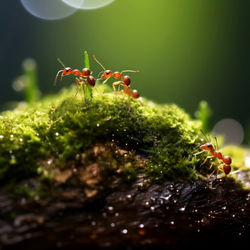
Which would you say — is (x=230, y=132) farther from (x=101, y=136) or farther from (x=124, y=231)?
(x=124, y=231)

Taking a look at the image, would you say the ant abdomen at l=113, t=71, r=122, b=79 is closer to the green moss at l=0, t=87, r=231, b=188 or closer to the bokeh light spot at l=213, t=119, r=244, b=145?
the green moss at l=0, t=87, r=231, b=188

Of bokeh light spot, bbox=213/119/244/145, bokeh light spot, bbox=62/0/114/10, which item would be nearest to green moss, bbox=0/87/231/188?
bokeh light spot, bbox=213/119/244/145

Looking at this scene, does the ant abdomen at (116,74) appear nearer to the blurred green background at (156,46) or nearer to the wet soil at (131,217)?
the wet soil at (131,217)

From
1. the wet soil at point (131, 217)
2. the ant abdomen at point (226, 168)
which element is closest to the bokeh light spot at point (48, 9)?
the ant abdomen at point (226, 168)

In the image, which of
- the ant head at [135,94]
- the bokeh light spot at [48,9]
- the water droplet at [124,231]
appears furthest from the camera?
the bokeh light spot at [48,9]

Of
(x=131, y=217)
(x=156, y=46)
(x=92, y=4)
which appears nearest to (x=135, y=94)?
(x=131, y=217)

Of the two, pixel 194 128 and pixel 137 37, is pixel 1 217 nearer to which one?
pixel 194 128
